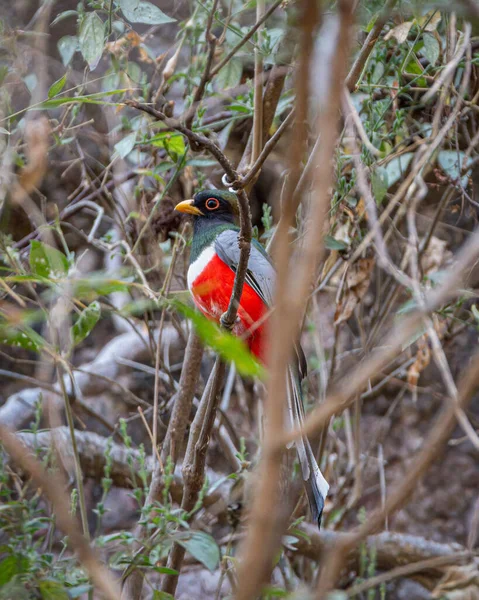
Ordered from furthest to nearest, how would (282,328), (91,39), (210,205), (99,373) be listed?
(99,373)
(210,205)
(91,39)
(282,328)

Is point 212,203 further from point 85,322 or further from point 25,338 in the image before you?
point 25,338

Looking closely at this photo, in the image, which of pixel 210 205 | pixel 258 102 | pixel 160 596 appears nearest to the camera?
pixel 160 596

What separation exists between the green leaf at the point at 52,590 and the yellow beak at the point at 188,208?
62.7 inches

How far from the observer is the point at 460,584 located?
3.26 meters

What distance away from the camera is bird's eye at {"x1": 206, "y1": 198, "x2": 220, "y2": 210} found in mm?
2920

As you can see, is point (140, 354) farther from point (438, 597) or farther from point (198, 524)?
point (438, 597)

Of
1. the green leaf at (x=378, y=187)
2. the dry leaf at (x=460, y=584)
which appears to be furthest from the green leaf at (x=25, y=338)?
the dry leaf at (x=460, y=584)

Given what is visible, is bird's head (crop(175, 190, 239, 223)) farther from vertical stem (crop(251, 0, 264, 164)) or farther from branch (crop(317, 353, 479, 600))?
branch (crop(317, 353, 479, 600))

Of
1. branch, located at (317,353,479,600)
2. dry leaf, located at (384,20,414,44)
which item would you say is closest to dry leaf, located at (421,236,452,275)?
dry leaf, located at (384,20,414,44)

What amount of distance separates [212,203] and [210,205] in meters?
0.01

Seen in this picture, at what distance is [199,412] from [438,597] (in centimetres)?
158

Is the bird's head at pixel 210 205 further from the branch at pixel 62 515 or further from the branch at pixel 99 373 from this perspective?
the branch at pixel 62 515

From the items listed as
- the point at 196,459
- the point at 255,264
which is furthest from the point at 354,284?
the point at 196,459

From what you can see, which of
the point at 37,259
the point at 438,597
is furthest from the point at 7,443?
the point at 438,597
